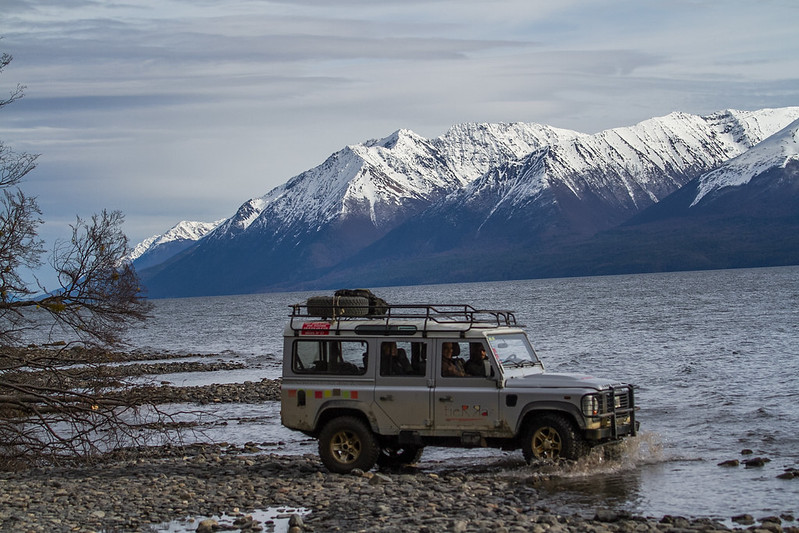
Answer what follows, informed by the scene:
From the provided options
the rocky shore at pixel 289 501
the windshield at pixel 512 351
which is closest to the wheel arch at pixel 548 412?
the windshield at pixel 512 351

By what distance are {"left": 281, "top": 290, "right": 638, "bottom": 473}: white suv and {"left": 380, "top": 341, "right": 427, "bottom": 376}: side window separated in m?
0.02

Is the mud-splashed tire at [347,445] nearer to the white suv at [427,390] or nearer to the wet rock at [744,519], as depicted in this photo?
the white suv at [427,390]

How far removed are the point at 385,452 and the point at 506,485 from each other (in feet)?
10.7

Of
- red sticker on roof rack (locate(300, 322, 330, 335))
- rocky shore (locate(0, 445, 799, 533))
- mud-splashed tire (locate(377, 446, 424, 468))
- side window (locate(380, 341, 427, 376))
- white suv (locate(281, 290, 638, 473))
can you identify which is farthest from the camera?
mud-splashed tire (locate(377, 446, 424, 468))

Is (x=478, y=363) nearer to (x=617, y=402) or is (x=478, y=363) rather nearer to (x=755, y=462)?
(x=617, y=402)

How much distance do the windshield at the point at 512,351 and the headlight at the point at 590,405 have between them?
162cm

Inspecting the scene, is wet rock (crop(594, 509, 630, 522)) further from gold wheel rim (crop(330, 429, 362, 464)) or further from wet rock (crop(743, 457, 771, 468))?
wet rock (crop(743, 457, 771, 468))

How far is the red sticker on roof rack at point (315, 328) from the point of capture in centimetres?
1920

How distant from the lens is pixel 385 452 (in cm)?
2044

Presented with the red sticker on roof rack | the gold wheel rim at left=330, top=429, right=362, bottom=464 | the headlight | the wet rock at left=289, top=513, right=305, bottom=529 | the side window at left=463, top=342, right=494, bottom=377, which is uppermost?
the red sticker on roof rack

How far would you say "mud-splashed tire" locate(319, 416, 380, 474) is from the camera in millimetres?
18906

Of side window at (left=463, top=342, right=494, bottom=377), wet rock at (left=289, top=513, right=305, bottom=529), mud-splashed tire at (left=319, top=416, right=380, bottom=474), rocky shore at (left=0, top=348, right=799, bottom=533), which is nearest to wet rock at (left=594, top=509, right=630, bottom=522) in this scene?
rocky shore at (left=0, top=348, right=799, bottom=533)

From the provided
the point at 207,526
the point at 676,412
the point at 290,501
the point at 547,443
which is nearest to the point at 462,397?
the point at 547,443

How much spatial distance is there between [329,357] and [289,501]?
3202 millimetres
